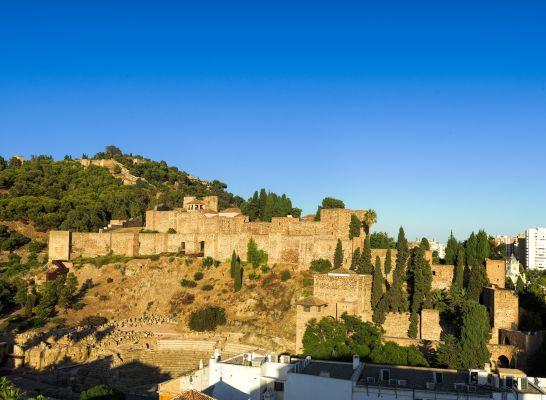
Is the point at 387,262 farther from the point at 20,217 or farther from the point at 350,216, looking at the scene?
the point at 20,217

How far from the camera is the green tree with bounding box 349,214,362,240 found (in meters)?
36.0

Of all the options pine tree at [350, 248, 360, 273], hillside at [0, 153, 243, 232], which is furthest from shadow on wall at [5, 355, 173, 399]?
hillside at [0, 153, 243, 232]

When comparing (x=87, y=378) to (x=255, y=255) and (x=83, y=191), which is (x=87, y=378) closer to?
(x=255, y=255)

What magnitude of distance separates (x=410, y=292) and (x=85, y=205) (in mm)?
36992

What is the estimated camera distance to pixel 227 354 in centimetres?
2889

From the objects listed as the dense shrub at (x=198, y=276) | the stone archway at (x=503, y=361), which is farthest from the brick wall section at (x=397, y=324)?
the dense shrub at (x=198, y=276)

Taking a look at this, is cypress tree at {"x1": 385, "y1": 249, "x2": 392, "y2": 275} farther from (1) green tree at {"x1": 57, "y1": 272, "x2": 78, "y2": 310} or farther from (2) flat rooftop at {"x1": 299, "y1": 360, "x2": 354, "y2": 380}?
(1) green tree at {"x1": 57, "y1": 272, "x2": 78, "y2": 310}

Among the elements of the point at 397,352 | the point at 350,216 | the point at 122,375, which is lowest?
the point at 122,375

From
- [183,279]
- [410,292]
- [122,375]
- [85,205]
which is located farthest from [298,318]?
[85,205]

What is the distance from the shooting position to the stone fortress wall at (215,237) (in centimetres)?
3641

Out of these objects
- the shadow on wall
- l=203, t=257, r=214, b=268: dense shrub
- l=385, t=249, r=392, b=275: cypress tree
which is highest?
l=385, t=249, r=392, b=275: cypress tree

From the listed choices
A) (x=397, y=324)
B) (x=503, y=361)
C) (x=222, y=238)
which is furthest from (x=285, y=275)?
(x=503, y=361)

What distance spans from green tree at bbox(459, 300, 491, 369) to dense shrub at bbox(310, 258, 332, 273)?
38.7 ft

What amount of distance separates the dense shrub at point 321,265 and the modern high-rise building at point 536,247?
4499cm
